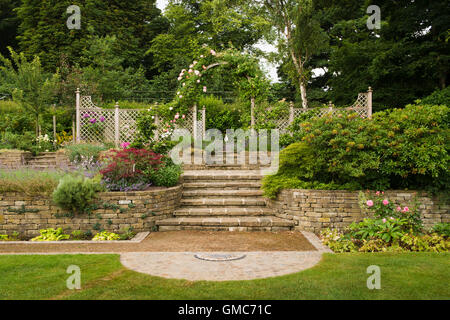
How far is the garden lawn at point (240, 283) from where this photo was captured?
3.69 meters

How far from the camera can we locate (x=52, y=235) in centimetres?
652

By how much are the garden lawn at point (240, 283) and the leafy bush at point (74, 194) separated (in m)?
1.73

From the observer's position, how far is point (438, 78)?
1488cm

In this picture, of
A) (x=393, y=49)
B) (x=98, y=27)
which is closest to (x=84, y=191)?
(x=393, y=49)

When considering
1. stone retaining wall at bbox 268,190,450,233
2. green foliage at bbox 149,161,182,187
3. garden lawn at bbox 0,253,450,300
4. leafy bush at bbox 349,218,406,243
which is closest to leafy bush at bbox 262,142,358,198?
stone retaining wall at bbox 268,190,450,233

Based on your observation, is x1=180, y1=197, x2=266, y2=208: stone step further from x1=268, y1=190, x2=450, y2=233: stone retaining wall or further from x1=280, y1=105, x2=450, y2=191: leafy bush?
x1=280, y1=105, x2=450, y2=191: leafy bush

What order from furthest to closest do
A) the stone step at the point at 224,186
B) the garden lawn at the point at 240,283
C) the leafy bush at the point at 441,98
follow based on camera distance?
1. the leafy bush at the point at 441,98
2. the stone step at the point at 224,186
3. the garden lawn at the point at 240,283

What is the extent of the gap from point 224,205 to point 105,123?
300 inches

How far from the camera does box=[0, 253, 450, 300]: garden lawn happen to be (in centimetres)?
369

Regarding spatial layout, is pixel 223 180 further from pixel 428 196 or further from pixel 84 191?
pixel 428 196

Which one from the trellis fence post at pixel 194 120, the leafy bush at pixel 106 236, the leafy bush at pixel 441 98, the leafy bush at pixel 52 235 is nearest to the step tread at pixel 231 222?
the leafy bush at pixel 106 236

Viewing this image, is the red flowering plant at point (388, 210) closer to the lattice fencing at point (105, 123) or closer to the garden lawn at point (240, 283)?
the garden lawn at point (240, 283)

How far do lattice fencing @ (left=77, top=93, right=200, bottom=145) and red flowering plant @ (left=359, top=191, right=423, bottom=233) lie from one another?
7.76m

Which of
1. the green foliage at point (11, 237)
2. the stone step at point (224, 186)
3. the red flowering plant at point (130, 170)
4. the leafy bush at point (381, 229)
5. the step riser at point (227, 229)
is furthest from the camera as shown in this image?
the stone step at point (224, 186)
